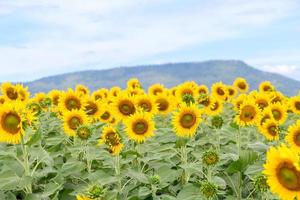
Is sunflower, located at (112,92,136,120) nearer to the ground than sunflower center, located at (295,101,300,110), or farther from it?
farther from it

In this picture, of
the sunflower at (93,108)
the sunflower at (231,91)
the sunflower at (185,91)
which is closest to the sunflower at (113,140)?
the sunflower at (93,108)

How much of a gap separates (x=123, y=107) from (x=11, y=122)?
113 inches

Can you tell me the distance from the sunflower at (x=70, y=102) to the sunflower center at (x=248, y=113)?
10.7 ft

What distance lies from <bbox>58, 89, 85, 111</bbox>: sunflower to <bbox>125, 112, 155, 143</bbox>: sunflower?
6.67 feet

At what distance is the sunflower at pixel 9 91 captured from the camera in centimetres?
1255

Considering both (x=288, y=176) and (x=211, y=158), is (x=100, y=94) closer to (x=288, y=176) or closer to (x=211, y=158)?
(x=211, y=158)

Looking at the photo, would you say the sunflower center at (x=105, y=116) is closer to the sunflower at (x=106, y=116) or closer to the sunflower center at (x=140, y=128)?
the sunflower at (x=106, y=116)

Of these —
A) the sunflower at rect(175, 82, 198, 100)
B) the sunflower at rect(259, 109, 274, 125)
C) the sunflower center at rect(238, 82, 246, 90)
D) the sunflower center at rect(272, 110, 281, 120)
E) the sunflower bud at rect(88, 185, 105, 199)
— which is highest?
the sunflower at rect(175, 82, 198, 100)

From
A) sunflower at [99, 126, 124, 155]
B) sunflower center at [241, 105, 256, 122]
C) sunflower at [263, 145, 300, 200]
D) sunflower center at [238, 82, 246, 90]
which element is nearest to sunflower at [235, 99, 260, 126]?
sunflower center at [241, 105, 256, 122]

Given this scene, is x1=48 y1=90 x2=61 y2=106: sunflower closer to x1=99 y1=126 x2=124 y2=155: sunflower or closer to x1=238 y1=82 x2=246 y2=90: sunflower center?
x1=99 y1=126 x2=124 y2=155: sunflower

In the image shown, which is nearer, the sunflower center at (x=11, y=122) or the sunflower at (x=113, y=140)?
the sunflower center at (x=11, y=122)

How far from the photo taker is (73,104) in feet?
35.3

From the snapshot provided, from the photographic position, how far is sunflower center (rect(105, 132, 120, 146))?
26.5ft

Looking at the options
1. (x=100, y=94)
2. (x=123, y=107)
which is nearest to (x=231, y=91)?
(x=100, y=94)
